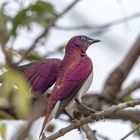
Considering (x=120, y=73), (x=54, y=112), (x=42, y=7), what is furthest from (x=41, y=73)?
(x=120, y=73)

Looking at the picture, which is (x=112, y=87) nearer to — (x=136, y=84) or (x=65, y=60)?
(x=136, y=84)

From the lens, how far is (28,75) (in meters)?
2.46

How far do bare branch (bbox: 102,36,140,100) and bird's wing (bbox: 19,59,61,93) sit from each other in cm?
199

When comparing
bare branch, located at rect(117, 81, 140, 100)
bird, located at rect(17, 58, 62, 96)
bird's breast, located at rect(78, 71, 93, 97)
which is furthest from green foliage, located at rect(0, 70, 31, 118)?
bare branch, located at rect(117, 81, 140, 100)

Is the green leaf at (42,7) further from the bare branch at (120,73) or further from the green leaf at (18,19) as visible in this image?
the bare branch at (120,73)

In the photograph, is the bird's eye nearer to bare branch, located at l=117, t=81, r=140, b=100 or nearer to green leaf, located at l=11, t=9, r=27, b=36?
green leaf, located at l=11, t=9, r=27, b=36

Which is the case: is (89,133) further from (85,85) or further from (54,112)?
(54,112)

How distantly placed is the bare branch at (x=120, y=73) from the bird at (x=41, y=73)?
1.99 m

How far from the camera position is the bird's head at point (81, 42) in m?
2.92

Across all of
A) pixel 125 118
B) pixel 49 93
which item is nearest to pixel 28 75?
pixel 49 93

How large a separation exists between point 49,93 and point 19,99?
2.18 ft

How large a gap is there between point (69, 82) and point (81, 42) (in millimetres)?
534

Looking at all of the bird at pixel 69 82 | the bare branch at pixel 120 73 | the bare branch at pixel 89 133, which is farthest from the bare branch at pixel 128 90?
the bird at pixel 69 82

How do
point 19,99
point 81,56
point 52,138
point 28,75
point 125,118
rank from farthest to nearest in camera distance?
point 125,118, point 81,56, point 28,75, point 52,138, point 19,99
